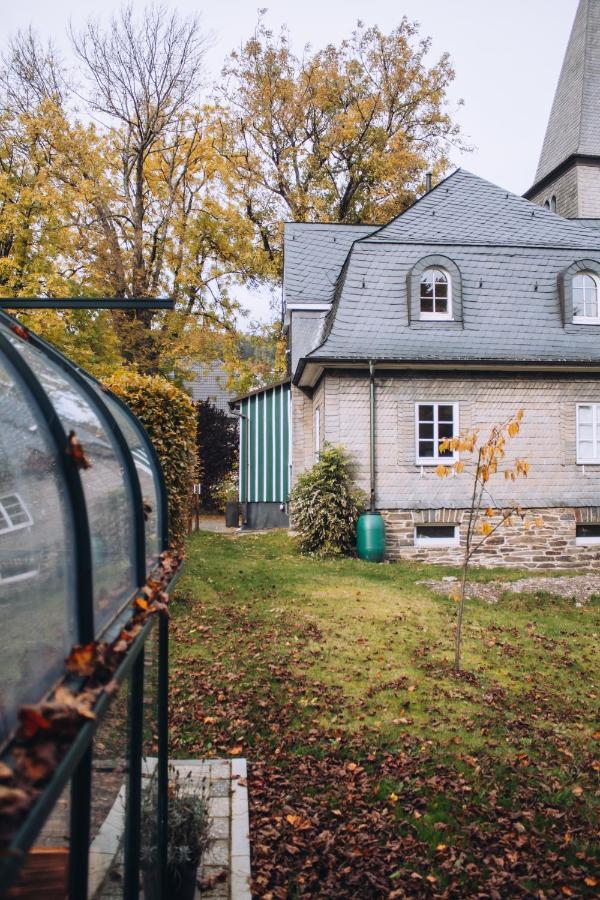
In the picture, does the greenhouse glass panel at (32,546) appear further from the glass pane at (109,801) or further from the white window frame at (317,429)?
the white window frame at (317,429)

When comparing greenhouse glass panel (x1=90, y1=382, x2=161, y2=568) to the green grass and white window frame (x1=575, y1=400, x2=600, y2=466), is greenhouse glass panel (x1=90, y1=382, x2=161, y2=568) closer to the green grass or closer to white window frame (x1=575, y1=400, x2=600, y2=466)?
the green grass

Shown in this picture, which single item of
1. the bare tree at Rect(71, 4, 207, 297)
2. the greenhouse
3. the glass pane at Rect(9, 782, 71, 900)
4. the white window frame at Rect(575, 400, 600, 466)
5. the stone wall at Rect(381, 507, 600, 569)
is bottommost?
the stone wall at Rect(381, 507, 600, 569)

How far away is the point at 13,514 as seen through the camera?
5.99ft

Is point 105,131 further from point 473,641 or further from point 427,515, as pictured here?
point 473,641

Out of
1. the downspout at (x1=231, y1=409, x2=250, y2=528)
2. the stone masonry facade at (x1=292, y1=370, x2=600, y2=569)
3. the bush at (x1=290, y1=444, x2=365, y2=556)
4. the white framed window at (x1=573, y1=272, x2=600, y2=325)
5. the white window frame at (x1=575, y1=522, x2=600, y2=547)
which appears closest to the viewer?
the bush at (x1=290, y1=444, x2=365, y2=556)

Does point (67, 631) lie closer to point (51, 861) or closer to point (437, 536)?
point (51, 861)

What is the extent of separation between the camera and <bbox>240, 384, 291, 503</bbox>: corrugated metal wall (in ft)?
68.4

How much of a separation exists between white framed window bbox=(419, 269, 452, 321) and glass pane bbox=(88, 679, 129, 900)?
14087 mm

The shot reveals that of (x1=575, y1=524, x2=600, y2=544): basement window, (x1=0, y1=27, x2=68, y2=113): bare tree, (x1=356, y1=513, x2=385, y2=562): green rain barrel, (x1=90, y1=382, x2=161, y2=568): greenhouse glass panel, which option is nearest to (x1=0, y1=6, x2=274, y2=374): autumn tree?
(x1=0, y1=27, x2=68, y2=113): bare tree

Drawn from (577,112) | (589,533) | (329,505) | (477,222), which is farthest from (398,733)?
(577,112)

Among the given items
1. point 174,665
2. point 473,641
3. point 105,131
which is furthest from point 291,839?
point 105,131

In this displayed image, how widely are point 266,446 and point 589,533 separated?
375 inches

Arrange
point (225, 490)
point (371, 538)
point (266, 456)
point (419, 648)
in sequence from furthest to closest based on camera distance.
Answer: point (225, 490)
point (266, 456)
point (371, 538)
point (419, 648)

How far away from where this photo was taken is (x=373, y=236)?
1617cm
